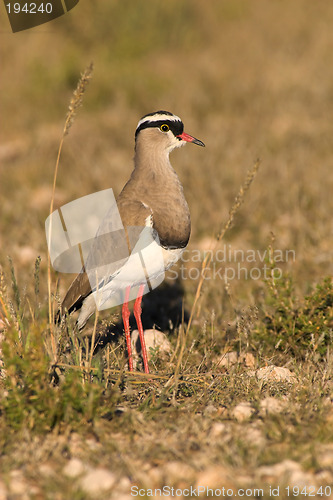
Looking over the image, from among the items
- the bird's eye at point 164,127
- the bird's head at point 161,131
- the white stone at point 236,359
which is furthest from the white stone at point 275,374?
the bird's eye at point 164,127

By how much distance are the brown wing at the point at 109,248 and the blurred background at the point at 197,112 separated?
1.03 meters

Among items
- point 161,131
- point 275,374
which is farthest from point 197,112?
point 275,374

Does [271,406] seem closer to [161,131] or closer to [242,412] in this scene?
[242,412]

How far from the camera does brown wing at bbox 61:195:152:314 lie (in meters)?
3.92

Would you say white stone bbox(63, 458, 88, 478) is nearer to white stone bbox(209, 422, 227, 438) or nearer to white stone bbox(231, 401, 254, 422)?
white stone bbox(209, 422, 227, 438)

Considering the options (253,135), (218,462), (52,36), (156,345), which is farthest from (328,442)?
(52,36)

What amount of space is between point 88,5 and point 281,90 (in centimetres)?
546

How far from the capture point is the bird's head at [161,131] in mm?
4160

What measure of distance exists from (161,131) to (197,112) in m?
5.80

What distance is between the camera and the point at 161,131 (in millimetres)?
4199

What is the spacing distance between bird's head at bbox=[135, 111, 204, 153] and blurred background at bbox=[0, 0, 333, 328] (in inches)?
56.0

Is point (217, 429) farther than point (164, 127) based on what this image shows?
No

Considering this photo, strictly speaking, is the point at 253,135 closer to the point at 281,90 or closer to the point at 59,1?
the point at 281,90

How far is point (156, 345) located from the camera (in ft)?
14.1
